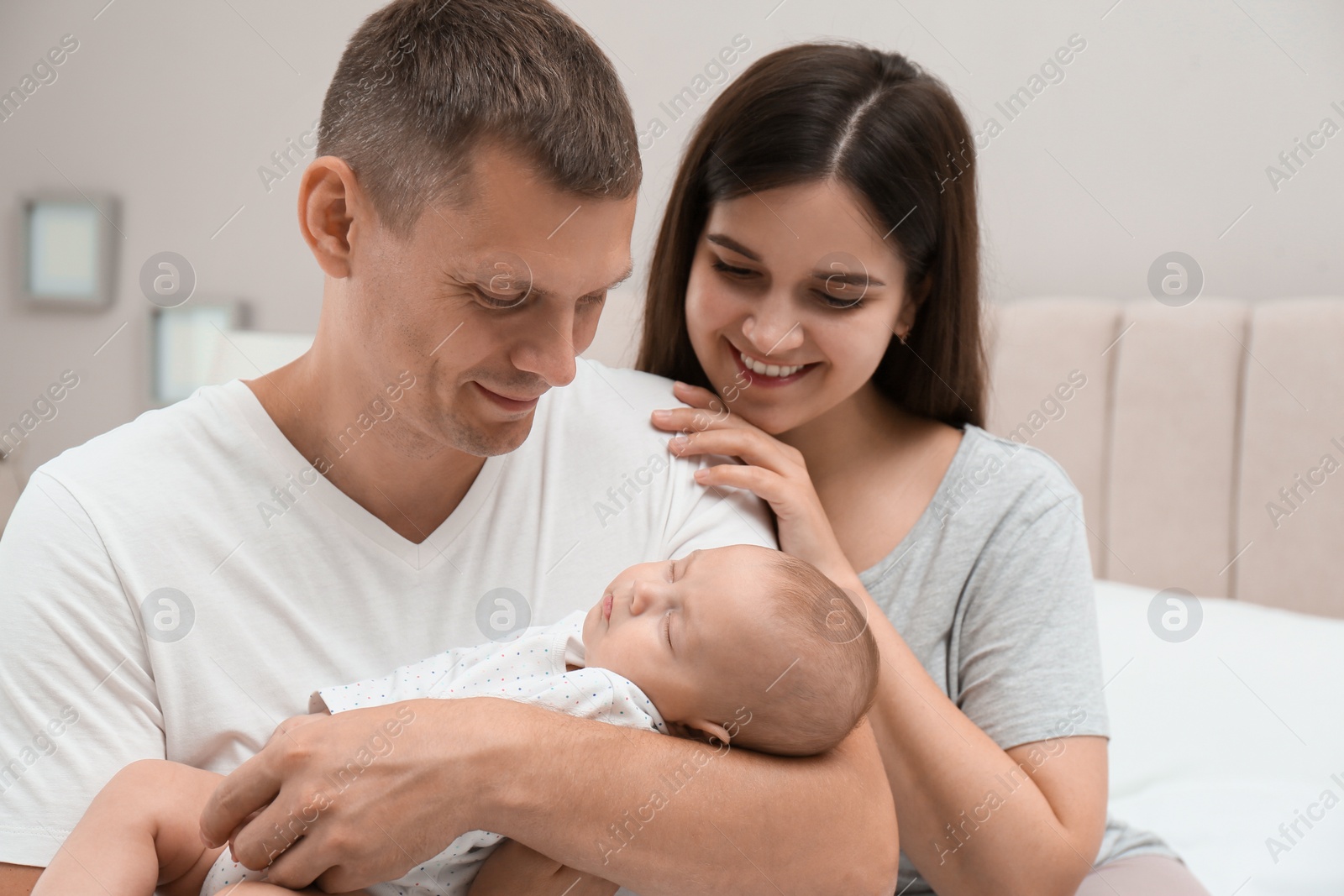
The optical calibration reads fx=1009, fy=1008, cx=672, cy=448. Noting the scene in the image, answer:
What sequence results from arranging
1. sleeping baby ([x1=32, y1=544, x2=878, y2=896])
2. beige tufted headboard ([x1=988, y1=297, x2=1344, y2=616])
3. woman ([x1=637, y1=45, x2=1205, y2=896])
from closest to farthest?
1. sleeping baby ([x1=32, y1=544, x2=878, y2=896])
2. woman ([x1=637, y1=45, x2=1205, y2=896])
3. beige tufted headboard ([x1=988, y1=297, x2=1344, y2=616])

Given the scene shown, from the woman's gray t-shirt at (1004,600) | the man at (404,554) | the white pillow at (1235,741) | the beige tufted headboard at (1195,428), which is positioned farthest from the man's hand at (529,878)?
the beige tufted headboard at (1195,428)

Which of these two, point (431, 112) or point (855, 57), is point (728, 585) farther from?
point (855, 57)

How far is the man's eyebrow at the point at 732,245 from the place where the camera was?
143 centimetres

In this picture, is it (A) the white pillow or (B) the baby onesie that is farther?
(A) the white pillow

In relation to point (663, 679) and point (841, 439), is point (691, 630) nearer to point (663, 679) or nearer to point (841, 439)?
point (663, 679)

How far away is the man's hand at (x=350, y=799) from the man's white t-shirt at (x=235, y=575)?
195mm

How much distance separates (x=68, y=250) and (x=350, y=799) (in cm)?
305

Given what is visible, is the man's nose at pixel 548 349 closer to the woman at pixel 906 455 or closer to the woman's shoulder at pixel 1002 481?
the woman at pixel 906 455

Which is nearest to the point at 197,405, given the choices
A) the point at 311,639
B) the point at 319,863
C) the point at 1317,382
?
the point at 311,639

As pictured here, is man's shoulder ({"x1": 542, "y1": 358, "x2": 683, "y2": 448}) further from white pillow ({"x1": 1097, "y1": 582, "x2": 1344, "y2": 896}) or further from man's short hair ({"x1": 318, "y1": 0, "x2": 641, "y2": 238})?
white pillow ({"x1": 1097, "y1": 582, "x2": 1344, "y2": 896})

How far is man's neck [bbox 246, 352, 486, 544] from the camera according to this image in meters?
1.27

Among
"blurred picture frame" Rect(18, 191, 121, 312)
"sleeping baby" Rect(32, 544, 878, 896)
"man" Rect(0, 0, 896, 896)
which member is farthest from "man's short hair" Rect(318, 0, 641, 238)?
"blurred picture frame" Rect(18, 191, 121, 312)

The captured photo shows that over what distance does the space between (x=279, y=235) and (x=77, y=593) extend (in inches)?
94.5

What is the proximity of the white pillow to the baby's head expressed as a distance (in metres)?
1.07
